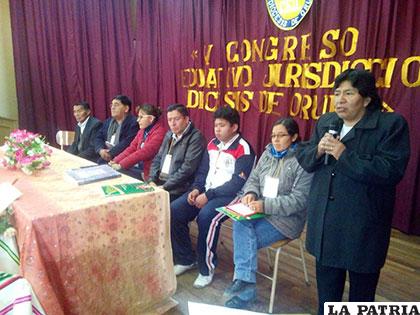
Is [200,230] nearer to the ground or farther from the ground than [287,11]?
nearer to the ground

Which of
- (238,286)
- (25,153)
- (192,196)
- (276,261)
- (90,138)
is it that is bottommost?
(238,286)

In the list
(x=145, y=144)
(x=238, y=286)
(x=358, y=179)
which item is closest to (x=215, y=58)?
(x=145, y=144)

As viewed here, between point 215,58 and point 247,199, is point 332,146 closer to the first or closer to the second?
point 247,199

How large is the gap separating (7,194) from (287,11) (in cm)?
284

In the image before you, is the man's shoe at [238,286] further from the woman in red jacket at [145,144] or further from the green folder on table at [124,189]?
the woman in red jacket at [145,144]

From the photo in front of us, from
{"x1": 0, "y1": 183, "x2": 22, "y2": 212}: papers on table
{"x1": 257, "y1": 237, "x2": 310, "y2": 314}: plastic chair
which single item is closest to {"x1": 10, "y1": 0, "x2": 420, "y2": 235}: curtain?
{"x1": 257, "y1": 237, "x2": 310, "y2": 314}: plastic chair

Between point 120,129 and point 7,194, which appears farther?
point 120,129

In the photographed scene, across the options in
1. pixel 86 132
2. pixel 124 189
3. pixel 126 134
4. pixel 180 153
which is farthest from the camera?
pixel 86 132

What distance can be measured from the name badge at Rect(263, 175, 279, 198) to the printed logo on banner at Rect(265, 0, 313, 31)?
188 cm

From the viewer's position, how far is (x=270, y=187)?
205 centimetres

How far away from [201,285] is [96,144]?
84.9 inches

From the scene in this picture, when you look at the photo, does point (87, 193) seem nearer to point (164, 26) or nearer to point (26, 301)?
point (26, 301)

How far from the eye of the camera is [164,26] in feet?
15.3

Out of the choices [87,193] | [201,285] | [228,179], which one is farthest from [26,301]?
[228,179]
